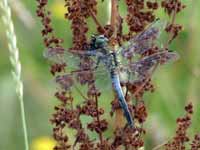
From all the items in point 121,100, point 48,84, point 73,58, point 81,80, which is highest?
point 48,84

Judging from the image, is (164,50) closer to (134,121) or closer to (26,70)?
(134,121)

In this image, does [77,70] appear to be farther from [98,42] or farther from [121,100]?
[121,100]

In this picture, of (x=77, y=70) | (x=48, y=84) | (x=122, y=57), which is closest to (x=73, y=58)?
(x=77, y=70)

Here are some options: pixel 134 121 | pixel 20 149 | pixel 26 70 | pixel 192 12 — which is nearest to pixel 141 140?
pixel 134 121

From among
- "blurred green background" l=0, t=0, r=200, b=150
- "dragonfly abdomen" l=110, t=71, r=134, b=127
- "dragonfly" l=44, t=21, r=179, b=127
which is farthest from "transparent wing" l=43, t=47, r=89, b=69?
"blurred green background" l=0, t=0, r=200, b=150

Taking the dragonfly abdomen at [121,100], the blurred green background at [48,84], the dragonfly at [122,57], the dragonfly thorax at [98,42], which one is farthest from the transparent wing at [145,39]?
the blurred green background at [48,84]

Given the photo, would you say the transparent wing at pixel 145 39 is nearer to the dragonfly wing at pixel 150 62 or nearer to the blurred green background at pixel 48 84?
the dragonfly wing at pixel 150 62
